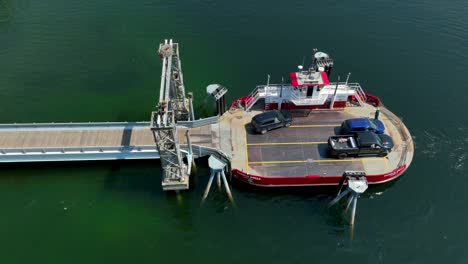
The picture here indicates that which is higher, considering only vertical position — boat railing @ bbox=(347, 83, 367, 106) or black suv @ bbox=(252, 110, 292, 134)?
boat railing @ bbox=(347, 83, 367, 106)

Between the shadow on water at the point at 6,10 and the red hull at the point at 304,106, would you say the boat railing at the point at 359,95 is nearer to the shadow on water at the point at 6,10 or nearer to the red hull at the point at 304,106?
the red hull at the point at 304,106

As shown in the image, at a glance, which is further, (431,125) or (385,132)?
(431,125)

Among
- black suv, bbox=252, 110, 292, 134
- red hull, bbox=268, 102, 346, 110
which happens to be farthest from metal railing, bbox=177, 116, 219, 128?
red hull, bbox=268, 102, 346, 110

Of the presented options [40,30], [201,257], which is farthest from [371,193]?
[40,30]

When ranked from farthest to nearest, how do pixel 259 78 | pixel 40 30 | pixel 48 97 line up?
pixel 40 30 < pixel 259 78 < pixel 48 97

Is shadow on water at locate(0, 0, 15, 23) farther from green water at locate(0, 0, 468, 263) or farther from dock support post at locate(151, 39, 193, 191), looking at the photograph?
dock support post at locate(151, 39, 193, 191)

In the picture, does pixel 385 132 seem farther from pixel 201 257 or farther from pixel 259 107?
pixel 201 257

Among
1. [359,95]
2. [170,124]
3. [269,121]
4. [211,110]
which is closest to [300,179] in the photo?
[269,121]
